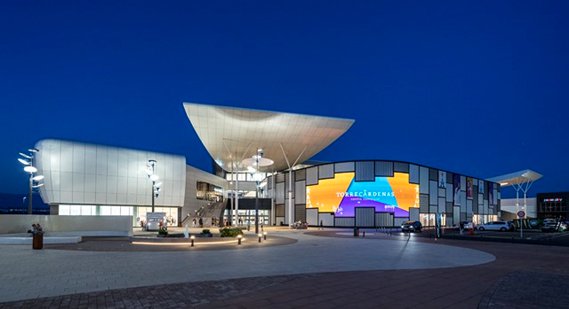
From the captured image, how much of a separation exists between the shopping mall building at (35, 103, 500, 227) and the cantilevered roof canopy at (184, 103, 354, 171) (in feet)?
0.47

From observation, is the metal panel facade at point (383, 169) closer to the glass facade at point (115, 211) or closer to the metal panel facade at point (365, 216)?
the metal panel facade at point (365, 216)

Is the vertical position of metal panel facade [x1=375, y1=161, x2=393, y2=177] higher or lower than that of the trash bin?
higher

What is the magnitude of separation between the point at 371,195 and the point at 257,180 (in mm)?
21899

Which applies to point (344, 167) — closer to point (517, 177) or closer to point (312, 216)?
point (312, 216)

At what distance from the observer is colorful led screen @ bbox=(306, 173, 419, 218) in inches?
2191

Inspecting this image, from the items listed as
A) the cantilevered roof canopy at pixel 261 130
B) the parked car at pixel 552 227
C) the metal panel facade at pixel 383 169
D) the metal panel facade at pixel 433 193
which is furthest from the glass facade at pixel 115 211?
the parked car at pixel 552 227

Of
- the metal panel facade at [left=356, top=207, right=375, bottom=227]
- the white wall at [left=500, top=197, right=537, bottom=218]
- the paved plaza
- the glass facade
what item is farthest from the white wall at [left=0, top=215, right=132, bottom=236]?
the white wall at [left=500, top=197, right=537, bottom=218]

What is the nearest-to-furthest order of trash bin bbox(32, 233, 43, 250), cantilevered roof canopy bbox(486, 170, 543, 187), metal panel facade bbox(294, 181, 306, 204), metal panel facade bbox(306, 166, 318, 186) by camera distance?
1. trash bin bbox(32, 233, 43, 250)
2. metal panel facade bbox(306, 166, 318, 186)
3. metal panel facade bbox(294, 181, 306, 204)
4. cantilevered roof canopy bbox(486, 170, 543, 187)

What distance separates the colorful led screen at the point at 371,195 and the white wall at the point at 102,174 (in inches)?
866

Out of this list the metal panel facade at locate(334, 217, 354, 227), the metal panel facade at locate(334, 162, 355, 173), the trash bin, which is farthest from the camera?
the metal panel facade at locate(334, 162, 355, 173)

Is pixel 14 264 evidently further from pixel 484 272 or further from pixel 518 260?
pixel 518 260

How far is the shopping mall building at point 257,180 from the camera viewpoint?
4547cm

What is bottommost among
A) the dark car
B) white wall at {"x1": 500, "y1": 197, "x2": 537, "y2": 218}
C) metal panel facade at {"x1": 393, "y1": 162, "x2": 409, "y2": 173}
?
white wall at {"x1": 500, "y1": 197, "x2": 537, "y2": 218}

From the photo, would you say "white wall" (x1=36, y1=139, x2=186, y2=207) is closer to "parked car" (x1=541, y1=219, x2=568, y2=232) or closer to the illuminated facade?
the illuminated facade
